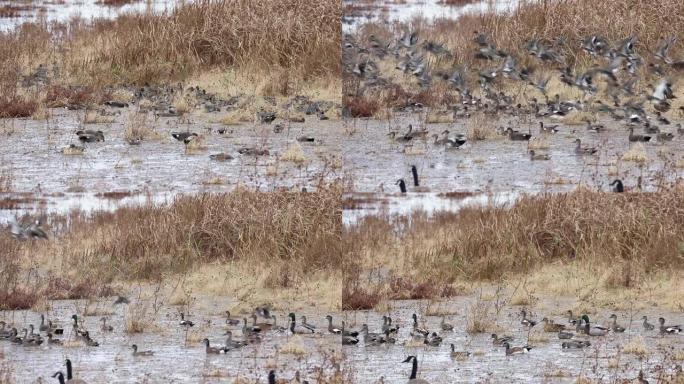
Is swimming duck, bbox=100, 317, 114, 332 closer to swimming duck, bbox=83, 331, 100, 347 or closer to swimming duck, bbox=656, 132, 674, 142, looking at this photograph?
swimming duck, bbox=83, 331, 100, 347

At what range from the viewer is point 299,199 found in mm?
17109

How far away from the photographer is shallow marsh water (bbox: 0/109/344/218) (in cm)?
1593

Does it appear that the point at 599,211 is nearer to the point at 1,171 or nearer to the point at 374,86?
the point at 374,86

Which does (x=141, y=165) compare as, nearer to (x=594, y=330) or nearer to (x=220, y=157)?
(x=220, y=157)

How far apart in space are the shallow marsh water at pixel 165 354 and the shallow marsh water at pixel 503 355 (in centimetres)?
62

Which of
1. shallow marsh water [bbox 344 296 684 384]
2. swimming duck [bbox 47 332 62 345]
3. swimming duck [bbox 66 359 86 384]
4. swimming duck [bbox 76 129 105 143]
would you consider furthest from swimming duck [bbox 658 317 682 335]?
swimming duck [bbox 76 129 105 143]

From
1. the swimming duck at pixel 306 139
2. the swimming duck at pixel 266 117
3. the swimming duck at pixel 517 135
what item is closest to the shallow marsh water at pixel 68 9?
the swimming duck at pixel 266 117

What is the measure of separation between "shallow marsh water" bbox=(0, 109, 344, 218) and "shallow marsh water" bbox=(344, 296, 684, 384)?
2170mm

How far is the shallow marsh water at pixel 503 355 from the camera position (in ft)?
43.9

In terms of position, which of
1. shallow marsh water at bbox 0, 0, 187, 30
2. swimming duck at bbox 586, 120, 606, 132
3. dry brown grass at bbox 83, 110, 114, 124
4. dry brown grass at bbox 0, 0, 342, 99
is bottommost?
swimming duck at bbox 586, 120, 606, 132

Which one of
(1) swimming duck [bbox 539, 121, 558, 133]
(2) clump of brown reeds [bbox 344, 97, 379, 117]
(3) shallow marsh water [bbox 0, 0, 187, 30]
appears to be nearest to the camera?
(1) swimming duck [bbox 539, 121, 558, 133]

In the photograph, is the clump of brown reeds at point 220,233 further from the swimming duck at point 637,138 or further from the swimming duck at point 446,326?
the swimming duck at point 637,138

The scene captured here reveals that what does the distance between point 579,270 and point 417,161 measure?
2.84 m

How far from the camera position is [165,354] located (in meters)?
14.6
